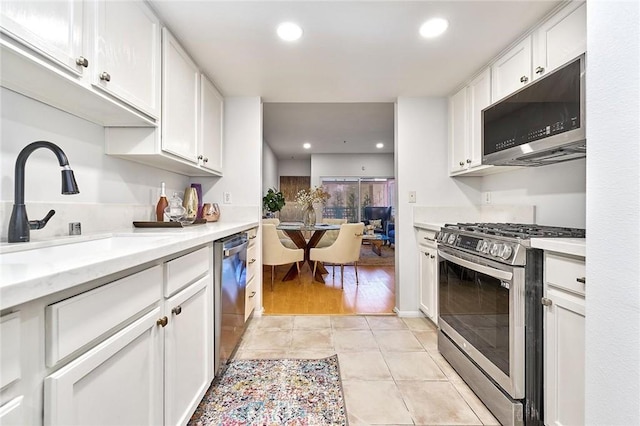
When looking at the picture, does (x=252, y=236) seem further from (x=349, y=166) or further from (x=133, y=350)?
(x=349, y=166)

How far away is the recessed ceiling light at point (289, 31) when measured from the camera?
1789mm

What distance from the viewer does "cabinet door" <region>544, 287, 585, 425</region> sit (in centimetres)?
112

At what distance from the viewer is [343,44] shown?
1.98 metres

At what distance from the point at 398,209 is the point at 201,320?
2.11m

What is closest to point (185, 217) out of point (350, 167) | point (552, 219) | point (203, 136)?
point (203, 136)

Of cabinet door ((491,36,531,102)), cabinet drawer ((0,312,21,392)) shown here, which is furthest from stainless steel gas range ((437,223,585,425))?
cabinet drawer ((0,312,21,392))

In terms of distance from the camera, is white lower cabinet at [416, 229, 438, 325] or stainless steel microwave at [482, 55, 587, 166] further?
white lower cabinet at [416, 229, 438, 325]

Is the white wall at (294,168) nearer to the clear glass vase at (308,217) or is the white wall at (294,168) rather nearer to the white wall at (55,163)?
the clear glass vase at (308,217)

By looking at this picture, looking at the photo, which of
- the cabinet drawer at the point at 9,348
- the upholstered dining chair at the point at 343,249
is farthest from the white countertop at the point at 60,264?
the upholstered dining chair at the point at 343,249

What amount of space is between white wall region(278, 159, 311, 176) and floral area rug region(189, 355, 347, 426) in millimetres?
6617

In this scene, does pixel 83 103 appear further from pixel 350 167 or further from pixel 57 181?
pixel 350 167

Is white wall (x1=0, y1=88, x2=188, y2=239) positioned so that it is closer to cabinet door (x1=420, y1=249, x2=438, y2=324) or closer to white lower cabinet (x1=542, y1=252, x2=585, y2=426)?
white lower cabinet (x1=542, y1=252, x2=585, y2=426)

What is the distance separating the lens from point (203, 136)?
2406mm

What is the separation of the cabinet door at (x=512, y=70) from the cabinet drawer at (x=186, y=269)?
2.20m
